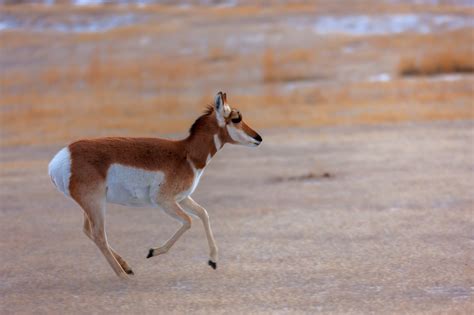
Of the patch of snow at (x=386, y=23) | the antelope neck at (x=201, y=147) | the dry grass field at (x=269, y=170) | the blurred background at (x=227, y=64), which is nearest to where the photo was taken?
the dry grass field at (x=269, y=170)

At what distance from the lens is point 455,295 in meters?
8.04

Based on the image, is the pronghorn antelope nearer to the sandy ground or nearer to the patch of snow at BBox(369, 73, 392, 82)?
the sandy ground

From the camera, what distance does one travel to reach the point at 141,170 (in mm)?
8711

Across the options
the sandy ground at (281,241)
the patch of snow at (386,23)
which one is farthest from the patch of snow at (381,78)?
the sandy ground at (281,241)

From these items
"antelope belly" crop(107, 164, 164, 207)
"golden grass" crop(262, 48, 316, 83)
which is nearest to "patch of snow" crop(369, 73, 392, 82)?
"golden grass" crop(262, 48, 316, 83)

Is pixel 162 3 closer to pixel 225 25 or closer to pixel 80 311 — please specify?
pixel 225 25

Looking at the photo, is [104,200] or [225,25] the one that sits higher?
[104,200]

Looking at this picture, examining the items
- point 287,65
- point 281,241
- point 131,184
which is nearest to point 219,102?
point 131,184

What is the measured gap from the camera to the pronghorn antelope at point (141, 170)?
28.0ft

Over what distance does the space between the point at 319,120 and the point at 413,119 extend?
7.10 ft

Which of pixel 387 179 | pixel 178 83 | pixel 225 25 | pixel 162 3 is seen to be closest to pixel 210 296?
pixel 387 179

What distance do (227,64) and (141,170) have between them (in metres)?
26.0

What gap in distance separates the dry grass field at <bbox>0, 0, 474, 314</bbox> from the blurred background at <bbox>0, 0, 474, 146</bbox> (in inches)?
4.9

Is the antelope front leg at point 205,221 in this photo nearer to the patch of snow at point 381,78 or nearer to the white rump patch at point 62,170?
the white rump patch at point 62,170
